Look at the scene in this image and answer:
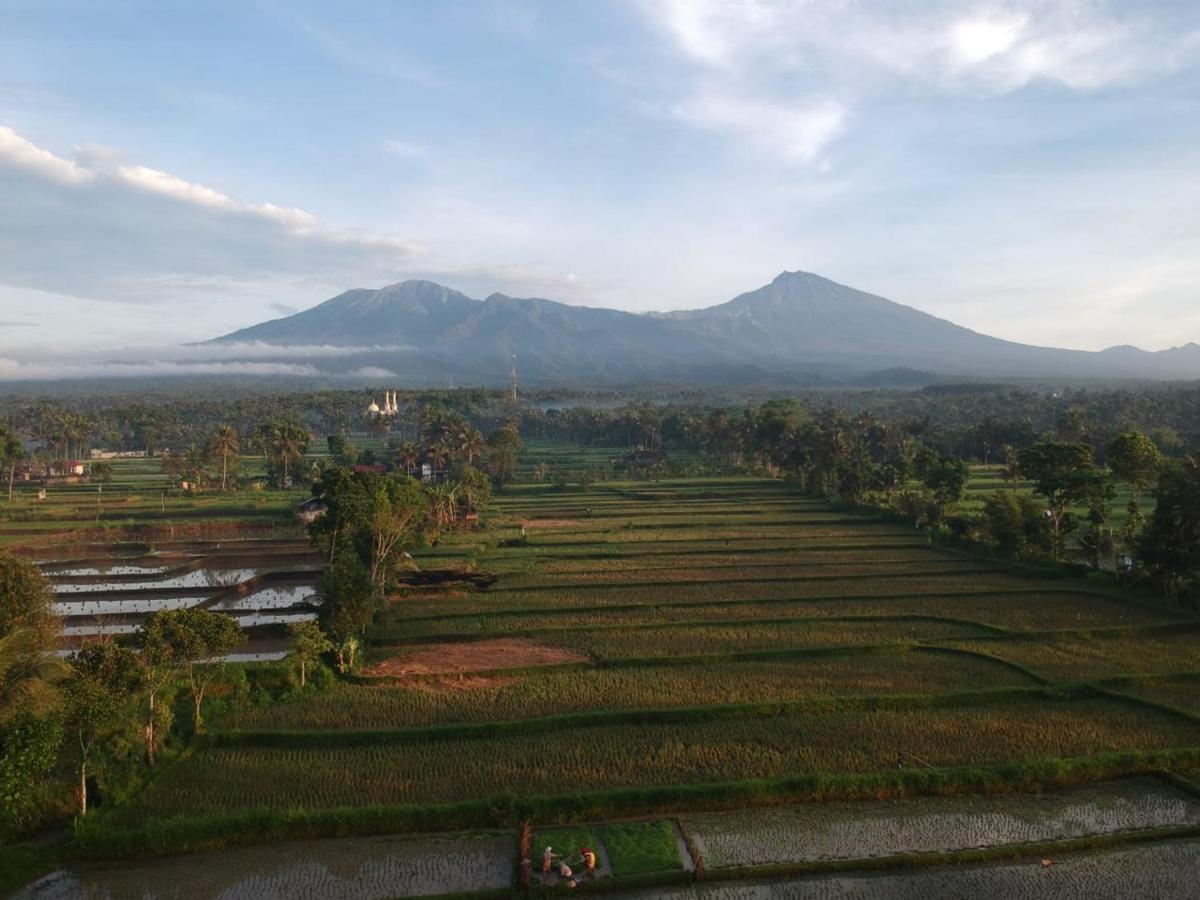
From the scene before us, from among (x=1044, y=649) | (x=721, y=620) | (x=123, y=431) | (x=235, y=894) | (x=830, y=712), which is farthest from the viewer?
(x=123, y=431)

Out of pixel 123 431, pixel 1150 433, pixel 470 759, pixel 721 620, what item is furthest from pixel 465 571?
pixel 123 431

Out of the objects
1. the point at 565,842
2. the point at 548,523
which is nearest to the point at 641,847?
the point at 565,842

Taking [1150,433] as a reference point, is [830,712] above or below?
below

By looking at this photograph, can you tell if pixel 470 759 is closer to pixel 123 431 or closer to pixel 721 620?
pixel 721 620

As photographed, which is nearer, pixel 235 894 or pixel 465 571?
pixel 235 894

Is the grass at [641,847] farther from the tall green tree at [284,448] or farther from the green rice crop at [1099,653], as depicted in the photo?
the tall green tree at [284,448]

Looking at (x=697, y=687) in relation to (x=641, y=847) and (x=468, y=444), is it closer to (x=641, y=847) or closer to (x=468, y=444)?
(x=641, y=847)

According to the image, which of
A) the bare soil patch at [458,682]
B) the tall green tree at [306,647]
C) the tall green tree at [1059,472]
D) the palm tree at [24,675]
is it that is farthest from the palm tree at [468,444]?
the palm tree at [24,675]

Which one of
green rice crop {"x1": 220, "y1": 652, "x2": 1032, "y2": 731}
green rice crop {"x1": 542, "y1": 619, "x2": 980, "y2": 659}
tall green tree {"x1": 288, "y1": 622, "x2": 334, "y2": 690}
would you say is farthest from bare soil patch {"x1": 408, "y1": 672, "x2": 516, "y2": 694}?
green rice crop {"x1": 542, "y1": 619, "x2": 980, "y2": 659}
